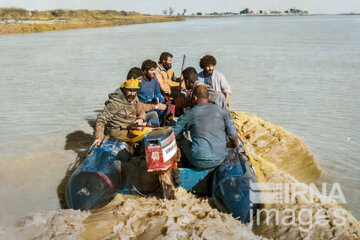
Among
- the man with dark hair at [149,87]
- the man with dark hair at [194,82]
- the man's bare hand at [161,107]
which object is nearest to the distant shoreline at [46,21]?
the man with dark hair at [149,87]

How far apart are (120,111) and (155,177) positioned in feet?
4.15

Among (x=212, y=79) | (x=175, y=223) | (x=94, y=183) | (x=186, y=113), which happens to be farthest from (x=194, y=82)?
(x=175, y=223)

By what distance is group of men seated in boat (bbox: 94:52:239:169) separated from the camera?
4.93 meters

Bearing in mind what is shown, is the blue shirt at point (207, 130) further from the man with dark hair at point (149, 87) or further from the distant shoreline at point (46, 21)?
the distant shoreline at point (46, 21)

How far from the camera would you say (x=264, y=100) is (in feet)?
45.3

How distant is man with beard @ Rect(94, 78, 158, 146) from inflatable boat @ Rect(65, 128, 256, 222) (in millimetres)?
264

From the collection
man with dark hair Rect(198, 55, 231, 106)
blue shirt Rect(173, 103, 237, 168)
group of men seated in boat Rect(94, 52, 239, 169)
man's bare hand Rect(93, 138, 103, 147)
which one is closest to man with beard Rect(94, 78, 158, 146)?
group of men seated in boat Rect(94, 52, 239, 169)

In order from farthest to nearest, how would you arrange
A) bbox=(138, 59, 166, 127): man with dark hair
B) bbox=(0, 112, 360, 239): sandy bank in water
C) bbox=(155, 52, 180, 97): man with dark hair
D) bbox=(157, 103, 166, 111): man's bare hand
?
bbox=(155, 52, 180, 97): man with dark hair < bbox=(138, 59, 166, 127): man with dark hair < bbox=(157, 103, 166, 111): man's bare hand < bbox=(0, 112, 360, 239): sandy bank in water

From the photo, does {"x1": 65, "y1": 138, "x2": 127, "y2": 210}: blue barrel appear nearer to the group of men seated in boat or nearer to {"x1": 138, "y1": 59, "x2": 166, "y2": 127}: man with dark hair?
the group of men seated in boat

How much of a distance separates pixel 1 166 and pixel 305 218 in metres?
5.08

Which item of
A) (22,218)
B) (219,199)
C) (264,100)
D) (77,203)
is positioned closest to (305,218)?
(219,199)

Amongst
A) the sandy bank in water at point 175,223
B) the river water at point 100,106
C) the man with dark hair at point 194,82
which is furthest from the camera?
the river water at point 100,106

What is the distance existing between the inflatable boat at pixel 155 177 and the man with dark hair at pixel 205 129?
0.59 ft

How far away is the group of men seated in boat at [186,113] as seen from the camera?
493cm
